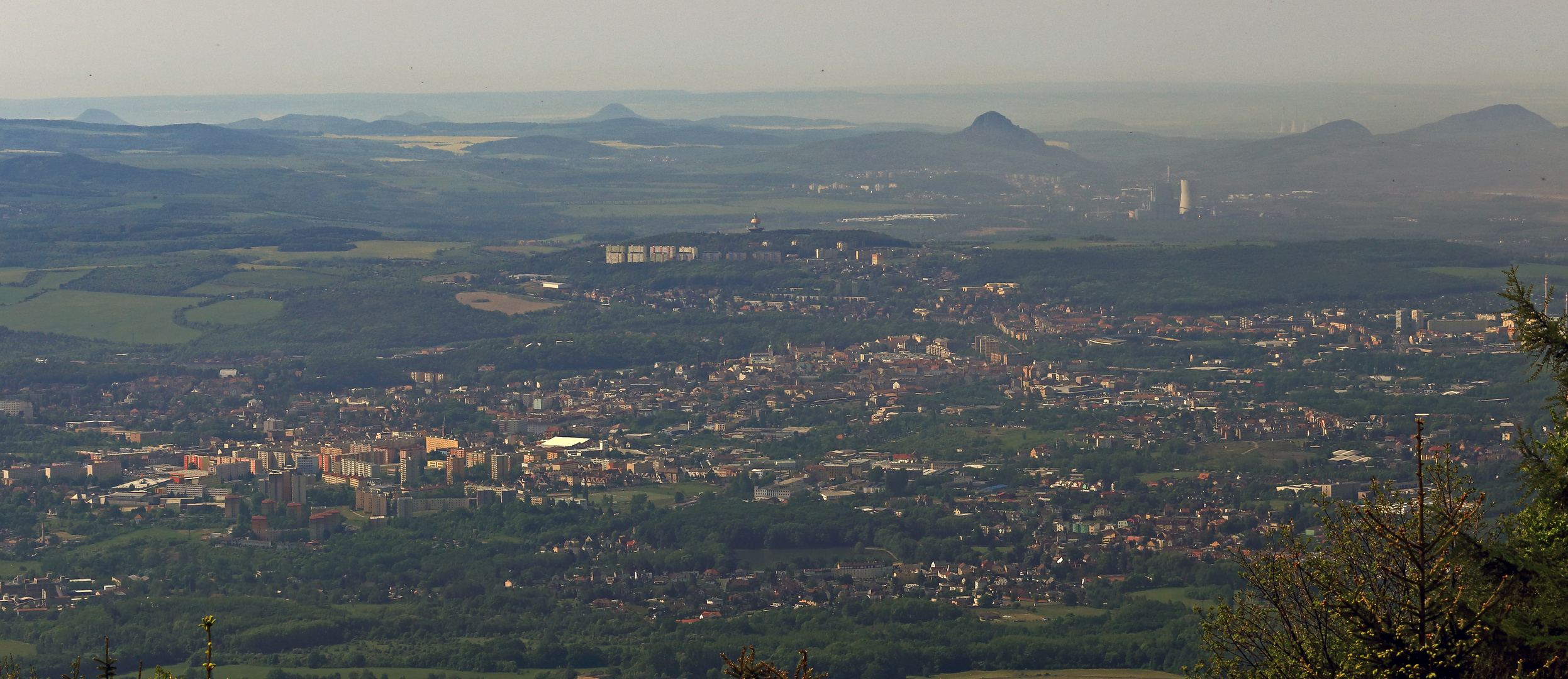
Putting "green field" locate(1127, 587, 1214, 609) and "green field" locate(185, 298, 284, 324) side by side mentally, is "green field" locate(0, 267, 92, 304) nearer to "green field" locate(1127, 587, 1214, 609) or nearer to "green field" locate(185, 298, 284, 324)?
"green field" locate(185, 298, 284, 324)

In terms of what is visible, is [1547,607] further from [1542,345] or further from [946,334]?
[946,334]

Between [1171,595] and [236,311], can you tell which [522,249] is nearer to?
[236,311]

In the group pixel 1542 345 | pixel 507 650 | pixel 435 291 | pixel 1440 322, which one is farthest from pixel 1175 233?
pixel 1542 345

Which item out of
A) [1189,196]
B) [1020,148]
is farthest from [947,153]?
[1189,196]

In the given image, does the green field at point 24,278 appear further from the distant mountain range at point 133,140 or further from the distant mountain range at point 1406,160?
the distant mountain range at point 1406,160

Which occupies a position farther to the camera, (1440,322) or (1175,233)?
(1175,233)

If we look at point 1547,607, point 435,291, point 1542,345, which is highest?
point 1542,345

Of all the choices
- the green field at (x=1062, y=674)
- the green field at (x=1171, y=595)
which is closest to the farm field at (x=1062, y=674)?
the green field at (x=1062, y=674)
